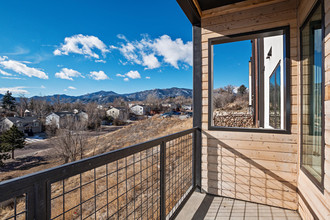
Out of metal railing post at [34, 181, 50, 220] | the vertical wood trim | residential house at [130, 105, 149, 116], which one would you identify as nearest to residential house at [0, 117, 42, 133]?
residential house at [130, 105, 149, 116]

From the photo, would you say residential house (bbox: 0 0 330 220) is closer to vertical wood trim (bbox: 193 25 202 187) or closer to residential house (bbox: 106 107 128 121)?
vertical wood trim (bbox: 193 25 202 187)

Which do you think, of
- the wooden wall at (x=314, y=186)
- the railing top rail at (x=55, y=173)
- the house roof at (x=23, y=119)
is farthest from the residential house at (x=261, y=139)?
the house roof at (x=23, y=119)

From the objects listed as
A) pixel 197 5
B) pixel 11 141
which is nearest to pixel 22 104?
pixel 11 141

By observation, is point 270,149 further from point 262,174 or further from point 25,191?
point 25,191

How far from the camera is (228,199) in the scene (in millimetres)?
2422

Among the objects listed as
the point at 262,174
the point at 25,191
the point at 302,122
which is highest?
the point at 302,122

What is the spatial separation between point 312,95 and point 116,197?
211 cm

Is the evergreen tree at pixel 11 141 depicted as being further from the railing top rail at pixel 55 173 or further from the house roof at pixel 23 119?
the railing top rail at pixel 55 173

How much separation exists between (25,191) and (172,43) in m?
39.4

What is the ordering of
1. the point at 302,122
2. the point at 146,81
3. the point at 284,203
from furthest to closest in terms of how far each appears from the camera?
the point at 146,81 → the point at 284,203 → the point at 302,122

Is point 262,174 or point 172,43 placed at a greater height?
point 172,43

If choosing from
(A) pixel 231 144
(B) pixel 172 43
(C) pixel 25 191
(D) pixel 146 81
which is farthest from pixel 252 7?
(D) pixel 146 81

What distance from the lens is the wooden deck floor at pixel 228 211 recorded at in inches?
79.9

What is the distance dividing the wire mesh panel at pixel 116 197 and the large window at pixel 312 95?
1487 mm
